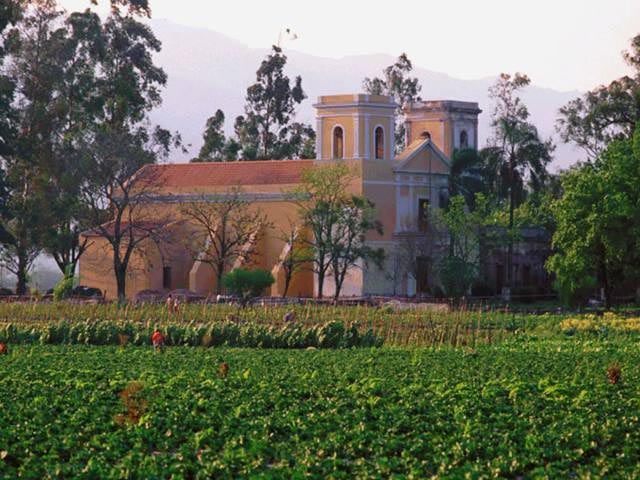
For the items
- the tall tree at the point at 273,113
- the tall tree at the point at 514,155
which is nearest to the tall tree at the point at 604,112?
the tall tree at the point at 514,155

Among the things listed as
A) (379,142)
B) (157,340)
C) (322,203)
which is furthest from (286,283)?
(157,340)

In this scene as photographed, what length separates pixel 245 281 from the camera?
174 feet

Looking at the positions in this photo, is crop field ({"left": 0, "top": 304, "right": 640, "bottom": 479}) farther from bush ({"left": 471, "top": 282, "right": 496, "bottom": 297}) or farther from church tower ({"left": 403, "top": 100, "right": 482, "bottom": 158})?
church tower ({"left": 403, "top": 100, "right": 482, "bottom": 158})

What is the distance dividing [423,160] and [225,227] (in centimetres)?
867

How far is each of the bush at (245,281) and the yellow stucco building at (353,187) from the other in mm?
3220

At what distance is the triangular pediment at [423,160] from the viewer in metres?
58.9

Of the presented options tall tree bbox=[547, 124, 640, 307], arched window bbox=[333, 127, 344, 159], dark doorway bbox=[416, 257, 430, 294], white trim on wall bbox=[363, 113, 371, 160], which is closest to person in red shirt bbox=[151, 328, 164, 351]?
tall tree bbox=[547, 124, 640, 307]

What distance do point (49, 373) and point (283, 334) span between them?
1027 centimetres

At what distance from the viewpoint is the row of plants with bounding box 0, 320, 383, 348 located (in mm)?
33500

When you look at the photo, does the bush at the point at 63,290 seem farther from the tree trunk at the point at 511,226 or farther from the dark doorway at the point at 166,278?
the tree trunk at the point at 511,226

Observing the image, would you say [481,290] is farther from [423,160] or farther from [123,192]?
[123,192]

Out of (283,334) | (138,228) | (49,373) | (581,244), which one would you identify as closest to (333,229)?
(138,228)

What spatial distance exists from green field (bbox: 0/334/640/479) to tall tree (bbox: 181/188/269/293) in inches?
1218

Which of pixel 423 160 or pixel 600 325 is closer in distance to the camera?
pixel 600 325
